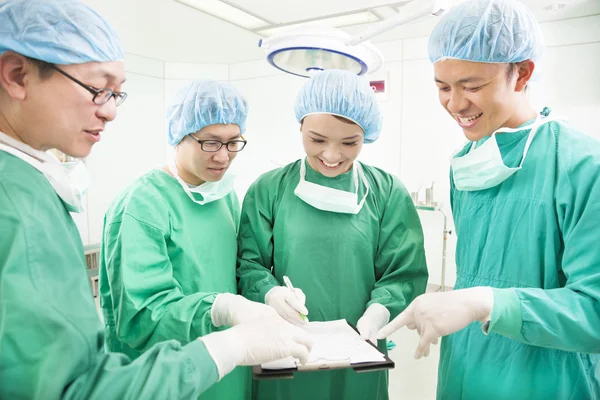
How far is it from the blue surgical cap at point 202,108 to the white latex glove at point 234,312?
579mm

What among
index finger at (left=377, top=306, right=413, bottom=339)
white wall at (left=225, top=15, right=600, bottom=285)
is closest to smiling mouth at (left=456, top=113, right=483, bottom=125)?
index finger at (left=377, top=306, right=413, bottom=339)

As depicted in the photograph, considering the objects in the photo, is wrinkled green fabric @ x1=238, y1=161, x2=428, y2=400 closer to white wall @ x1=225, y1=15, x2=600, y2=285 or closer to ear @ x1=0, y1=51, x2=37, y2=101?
ear @ x1=0, y1=51, x2=37, y2=101

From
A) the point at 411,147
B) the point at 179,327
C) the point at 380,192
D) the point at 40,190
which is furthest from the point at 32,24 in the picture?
the point at 411,147

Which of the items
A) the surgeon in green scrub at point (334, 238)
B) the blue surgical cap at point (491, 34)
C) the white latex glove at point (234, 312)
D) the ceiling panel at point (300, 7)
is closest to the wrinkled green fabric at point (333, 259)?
the surgeon in green scrub at point (334, 238)

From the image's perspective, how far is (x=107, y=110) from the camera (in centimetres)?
81

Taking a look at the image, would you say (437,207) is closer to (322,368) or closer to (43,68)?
(322,368)

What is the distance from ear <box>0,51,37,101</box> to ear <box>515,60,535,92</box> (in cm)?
108

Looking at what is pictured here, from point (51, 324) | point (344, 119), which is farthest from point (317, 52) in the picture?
point (51, 324)

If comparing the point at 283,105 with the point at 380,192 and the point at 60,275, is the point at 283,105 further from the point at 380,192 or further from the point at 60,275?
the point at 60,275

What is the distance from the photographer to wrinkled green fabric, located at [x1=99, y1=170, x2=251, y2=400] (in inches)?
42.5

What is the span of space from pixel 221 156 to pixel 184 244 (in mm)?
315

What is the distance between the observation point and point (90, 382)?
65 centimetres

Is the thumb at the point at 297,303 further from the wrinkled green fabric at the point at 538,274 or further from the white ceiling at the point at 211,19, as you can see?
the white ceiling at the point at 211,19

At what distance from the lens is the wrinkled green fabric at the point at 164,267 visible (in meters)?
1.08
